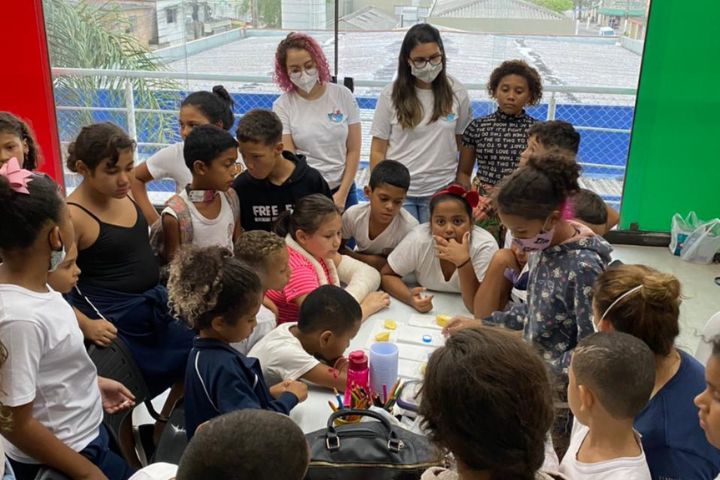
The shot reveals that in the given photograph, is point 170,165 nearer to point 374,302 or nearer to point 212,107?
point 212,107

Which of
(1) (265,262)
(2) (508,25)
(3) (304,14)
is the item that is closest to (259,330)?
(1) (265,262)

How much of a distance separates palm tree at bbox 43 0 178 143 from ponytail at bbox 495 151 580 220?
3.61 meters

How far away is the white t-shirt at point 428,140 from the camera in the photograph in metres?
3.25

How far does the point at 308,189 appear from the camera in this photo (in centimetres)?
279

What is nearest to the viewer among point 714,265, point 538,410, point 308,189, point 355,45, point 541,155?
point 538,410

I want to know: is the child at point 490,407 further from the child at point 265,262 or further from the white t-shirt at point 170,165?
the white t-shirt at point 170,165

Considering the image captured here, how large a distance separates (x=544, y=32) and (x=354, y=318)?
11.8 feet

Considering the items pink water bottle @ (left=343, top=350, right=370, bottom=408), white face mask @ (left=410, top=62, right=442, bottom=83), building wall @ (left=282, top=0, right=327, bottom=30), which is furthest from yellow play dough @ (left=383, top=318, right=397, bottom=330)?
building wall @ (left=282, top=0, right=327, bottom=30)

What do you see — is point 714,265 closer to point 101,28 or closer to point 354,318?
point 354,318

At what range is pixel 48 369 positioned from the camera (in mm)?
1454

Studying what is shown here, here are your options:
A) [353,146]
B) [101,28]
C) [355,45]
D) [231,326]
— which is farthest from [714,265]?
[101,28]

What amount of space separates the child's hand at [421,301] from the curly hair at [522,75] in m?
1.26

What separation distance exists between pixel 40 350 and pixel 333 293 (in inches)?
34.2

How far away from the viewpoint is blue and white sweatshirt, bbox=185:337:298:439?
1543mm
